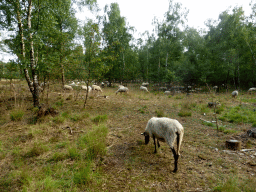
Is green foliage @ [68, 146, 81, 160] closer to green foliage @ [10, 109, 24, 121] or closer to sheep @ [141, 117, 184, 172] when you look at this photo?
sheep @ [141, 117, 184, 172]

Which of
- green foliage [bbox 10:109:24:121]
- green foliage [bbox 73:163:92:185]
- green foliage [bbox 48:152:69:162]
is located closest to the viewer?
green foliage [bbox 73:163:92:185]

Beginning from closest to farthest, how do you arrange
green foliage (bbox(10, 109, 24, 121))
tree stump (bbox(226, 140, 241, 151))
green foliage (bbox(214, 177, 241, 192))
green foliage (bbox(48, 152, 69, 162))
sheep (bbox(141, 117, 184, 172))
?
green foliage (bbox(214, 177, 241, 192))
sheep (bbox(141, 117, 184, 172))
green foliage (bbox(48, 152, 69, 162))
tree stump (bbox(226, 140, 241, 151))
green foliage (bbox(10, 109, 24, 121))

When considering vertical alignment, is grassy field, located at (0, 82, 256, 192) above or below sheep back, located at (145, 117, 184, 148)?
below

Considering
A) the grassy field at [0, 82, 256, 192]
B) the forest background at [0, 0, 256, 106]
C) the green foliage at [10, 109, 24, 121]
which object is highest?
the forest background at [0, 0, 256, 106]

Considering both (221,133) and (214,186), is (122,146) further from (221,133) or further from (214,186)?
(221,133)

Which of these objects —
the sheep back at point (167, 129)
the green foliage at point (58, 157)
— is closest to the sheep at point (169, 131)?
the sheep back at point (167, 129)

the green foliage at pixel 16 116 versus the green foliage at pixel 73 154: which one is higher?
the green foliage at pixel 16 116

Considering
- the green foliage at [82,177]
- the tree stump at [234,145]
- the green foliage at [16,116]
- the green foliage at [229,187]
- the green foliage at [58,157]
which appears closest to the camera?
the green foliage at [229,187]

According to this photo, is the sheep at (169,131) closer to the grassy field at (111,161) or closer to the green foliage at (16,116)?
the grassy field at (111,161)

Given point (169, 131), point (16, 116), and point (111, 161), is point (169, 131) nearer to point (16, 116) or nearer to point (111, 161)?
point (111, 161)

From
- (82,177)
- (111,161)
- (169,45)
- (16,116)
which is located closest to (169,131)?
(111,161)

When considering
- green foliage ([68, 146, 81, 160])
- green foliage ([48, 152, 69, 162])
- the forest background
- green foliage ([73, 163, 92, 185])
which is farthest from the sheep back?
the forest background

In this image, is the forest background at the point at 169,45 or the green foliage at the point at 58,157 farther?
the forest background at the point at 169,45

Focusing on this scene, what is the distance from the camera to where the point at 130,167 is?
339cm
